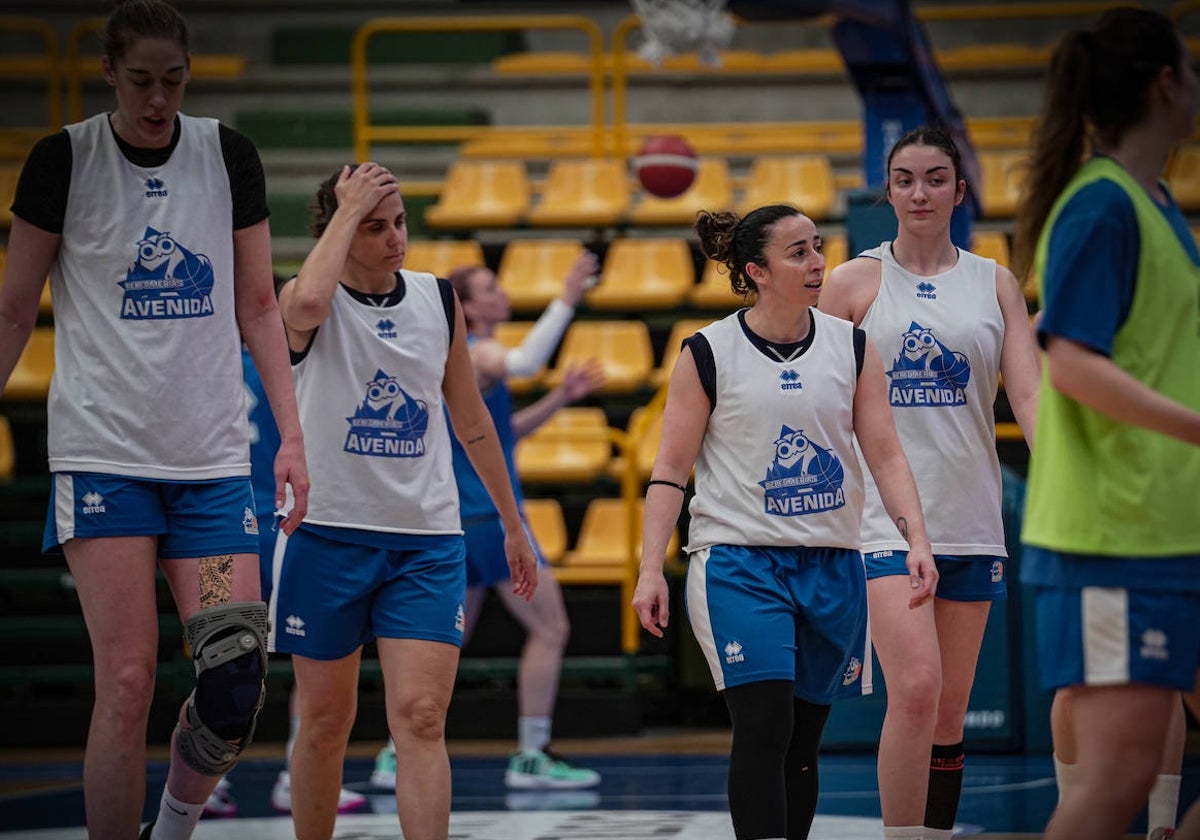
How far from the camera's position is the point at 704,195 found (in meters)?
12.1

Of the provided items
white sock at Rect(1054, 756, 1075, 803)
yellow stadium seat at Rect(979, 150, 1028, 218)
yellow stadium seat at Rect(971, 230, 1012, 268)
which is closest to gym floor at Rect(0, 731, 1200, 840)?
white sock at Rect(1054, 756, 1075, 803)

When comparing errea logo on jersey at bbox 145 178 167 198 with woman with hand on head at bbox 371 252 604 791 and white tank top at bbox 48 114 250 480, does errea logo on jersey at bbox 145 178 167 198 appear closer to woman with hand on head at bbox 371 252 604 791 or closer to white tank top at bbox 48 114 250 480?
white tank top at bbox 48 114 250 480

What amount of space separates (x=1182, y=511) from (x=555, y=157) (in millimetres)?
10441

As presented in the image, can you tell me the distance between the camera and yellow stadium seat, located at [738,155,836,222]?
11.8m

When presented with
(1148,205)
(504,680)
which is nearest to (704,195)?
(504,680)

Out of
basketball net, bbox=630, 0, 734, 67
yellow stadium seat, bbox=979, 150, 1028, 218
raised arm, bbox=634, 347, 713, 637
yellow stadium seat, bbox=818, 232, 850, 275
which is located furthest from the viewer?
yellow stadium seat, bbox=979, 150, 1028, 218

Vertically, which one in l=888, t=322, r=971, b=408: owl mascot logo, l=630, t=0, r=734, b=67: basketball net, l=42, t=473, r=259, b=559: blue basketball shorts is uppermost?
l=630, t=0, r=734, b=67: basketball net

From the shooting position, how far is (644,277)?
37.2ft

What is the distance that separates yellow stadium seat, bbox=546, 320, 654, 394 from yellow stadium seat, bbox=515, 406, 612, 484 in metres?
0.23

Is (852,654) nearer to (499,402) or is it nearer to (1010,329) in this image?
(1010,329)

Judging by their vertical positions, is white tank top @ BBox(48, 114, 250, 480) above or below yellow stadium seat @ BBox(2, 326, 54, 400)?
below

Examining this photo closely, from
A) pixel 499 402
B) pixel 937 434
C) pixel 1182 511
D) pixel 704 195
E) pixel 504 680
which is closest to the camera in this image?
pixel 1182 511

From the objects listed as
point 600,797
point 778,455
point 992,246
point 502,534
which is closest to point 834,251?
point 992,246

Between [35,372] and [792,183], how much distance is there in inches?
206
